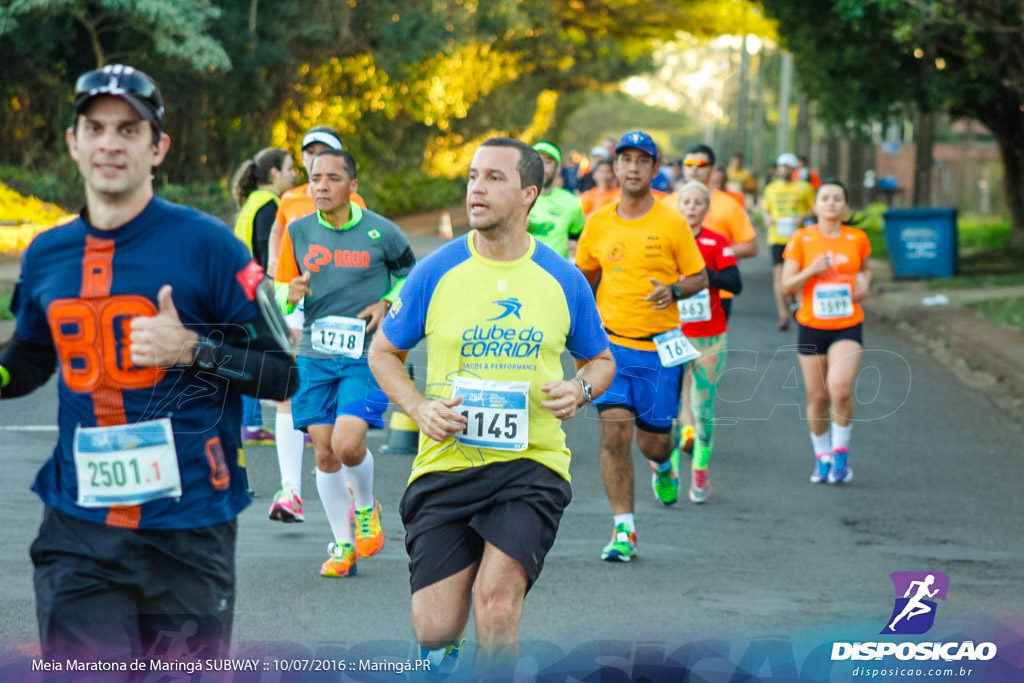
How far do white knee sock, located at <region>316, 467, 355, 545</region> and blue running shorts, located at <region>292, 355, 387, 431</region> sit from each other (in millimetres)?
258

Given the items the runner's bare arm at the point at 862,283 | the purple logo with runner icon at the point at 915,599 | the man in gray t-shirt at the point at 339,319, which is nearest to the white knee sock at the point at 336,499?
the man in gray t-shirt at the point at 339,319

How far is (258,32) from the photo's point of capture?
90.3ft

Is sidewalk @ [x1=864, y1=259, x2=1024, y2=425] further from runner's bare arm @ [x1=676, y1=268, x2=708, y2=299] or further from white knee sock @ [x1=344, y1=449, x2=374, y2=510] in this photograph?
white knee sock @ [x1=344, y1=449, x2=374, y2=510]

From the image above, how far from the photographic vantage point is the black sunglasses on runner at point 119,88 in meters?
3.54

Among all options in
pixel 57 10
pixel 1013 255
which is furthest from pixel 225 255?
pixel 1013 255

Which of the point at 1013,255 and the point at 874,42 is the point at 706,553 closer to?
the point at 874,42

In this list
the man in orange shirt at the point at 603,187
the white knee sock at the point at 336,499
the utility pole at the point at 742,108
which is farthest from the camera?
the utility pole at the point at 742,108

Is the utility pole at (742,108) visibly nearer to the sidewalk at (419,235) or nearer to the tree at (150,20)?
the sidewalk at (419,235)

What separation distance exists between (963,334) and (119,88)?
14.0m

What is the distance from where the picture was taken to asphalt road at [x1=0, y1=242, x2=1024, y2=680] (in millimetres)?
6004

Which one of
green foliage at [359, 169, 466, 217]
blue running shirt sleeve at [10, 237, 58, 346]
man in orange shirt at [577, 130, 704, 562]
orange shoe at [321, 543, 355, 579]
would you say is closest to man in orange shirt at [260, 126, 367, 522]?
orange shoe at [321, 543, 355, 579]

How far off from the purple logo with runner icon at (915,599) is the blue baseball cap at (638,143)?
246 cm

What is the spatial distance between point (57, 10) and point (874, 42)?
13096 mm

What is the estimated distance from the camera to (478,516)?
4.59 meters
